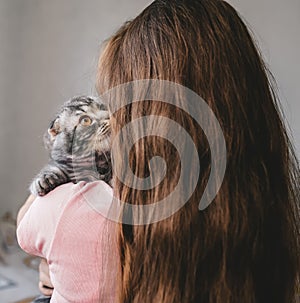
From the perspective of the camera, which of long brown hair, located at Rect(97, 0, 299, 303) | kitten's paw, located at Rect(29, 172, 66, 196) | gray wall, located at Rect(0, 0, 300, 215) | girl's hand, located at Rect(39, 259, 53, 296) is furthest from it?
gray wall, located at Rect(0, 0, 300, 215)

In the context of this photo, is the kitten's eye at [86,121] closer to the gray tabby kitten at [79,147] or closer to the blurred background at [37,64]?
the gray tabby kitten at [79,147]

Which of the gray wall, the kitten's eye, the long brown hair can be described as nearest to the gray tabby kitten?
the kitten's eye

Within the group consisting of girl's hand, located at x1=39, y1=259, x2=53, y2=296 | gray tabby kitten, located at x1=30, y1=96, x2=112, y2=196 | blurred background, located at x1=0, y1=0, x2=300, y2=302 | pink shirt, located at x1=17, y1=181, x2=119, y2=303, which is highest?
blurred background, located at x1=0, y1=0, x2=300, y2=302

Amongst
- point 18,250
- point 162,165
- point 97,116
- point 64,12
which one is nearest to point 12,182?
point 18,250

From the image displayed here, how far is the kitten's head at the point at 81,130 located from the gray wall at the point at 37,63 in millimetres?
1358

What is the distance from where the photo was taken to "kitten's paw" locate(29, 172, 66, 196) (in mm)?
848

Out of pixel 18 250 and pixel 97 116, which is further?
pixel 18 250

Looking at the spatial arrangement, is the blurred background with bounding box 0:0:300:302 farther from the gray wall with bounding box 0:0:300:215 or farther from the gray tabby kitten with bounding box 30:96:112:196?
the gray tabby kitten with bounding box 30:96:112:196

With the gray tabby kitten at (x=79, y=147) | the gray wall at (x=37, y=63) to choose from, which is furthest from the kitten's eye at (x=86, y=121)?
the gray wall at (x=37, y=63)

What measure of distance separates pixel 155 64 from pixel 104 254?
264mm

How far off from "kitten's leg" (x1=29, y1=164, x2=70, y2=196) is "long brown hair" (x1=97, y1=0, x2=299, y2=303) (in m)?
0.14

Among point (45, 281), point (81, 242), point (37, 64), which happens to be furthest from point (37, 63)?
point (81, 242)

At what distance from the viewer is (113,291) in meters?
0.77

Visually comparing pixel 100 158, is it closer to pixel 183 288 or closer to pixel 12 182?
pixel 183 288
